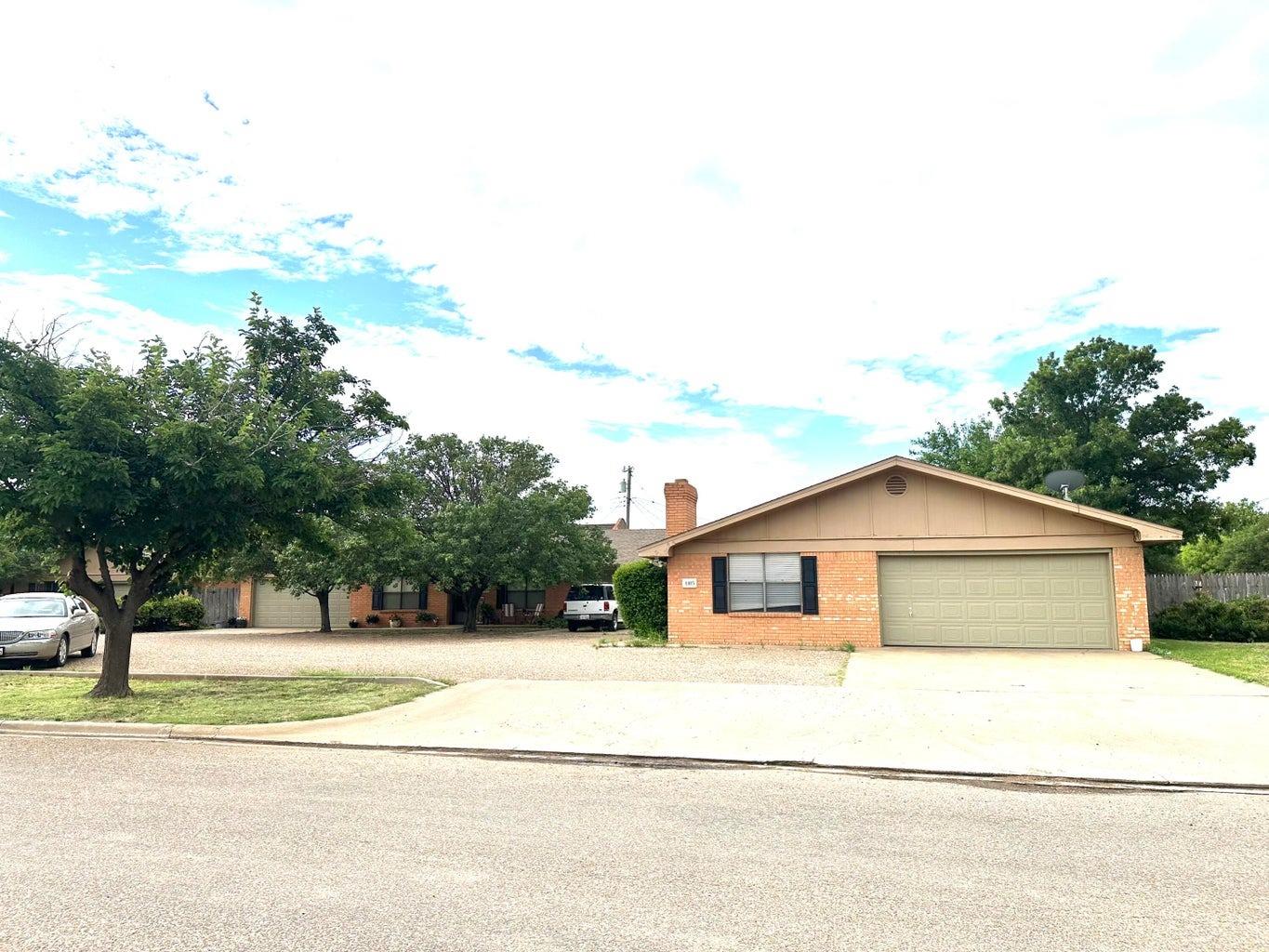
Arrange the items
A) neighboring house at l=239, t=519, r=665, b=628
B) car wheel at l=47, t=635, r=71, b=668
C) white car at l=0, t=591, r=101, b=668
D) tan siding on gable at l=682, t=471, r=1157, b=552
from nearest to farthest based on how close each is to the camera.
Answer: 1. white car at l=0, t=591, r=101, b=668
2. car wheel at l=47, t=635, r=71, b=668
3. tan siding on gable at l=682, t=471, r=1157, b=552
4. neighboring house at l=239, t=519, r=665, b=628

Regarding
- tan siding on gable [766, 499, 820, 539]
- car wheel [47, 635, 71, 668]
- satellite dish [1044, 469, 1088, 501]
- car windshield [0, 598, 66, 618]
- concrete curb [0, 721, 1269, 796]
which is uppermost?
satellite dish [1044, 469, 1088, 501]

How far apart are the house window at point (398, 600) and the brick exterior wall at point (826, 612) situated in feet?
53.5

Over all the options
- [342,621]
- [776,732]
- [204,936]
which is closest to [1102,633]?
[776,732]

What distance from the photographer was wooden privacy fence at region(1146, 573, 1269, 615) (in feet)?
71.5

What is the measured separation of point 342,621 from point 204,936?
31216 millimetres

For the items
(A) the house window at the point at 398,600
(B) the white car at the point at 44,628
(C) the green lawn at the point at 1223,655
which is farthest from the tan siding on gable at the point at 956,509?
(A) the house window at the point at 398,600

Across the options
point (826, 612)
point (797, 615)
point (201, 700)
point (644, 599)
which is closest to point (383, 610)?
point (644, 599)

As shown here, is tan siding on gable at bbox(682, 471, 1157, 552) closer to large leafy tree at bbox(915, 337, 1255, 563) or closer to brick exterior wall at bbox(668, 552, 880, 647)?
brick exterior wall at bbox(668, 552, 880, 647)

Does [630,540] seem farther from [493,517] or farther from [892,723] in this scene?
[892,723]

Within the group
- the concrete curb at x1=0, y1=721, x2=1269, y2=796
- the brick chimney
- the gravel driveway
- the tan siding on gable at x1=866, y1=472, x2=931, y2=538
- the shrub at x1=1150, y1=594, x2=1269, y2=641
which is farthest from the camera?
the brick chimney

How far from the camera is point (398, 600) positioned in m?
32.9

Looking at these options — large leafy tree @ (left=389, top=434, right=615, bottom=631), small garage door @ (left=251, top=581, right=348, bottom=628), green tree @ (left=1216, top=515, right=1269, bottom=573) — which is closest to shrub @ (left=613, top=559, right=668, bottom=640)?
large leafy tree @ (left=389, top=434, right=615, bottom=631)

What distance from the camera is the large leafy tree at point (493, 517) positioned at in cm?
2578

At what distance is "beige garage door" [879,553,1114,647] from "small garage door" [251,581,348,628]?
903 inches
